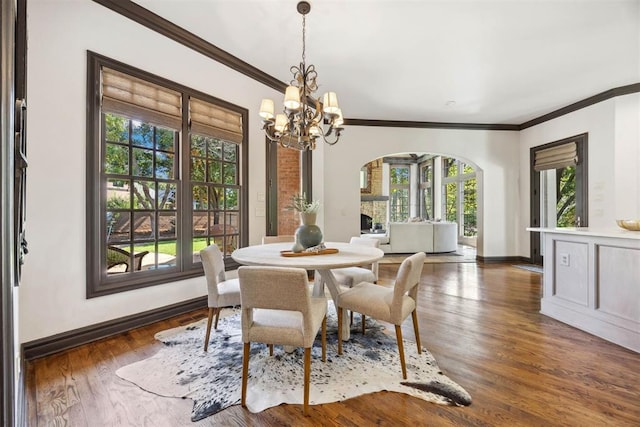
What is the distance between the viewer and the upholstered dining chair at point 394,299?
186cm

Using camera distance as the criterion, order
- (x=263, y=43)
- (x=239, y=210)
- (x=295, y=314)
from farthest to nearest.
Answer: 1. (x=239, y=210)
2. (x=263, y=43)
3. (x=295, y=314)

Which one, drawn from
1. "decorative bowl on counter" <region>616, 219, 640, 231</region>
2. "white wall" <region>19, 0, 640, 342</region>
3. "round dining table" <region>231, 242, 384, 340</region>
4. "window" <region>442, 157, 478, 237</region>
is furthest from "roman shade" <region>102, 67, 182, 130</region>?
"window" <region>442, 157, 478, 237</region>

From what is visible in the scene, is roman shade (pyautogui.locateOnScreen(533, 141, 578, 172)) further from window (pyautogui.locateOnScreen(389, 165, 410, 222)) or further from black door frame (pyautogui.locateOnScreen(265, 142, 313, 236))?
window (pyautogui.locateOnScreen(389, 165, 410, 222))

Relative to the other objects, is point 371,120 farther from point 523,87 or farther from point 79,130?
point 79,130

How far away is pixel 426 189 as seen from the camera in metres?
10.8

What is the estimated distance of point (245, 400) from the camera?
1.62 metres

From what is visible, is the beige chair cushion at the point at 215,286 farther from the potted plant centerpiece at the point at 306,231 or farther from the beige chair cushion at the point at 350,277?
the beige chair cushion at the point at 350,277

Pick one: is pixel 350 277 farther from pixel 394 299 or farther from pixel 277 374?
pixel 277 374

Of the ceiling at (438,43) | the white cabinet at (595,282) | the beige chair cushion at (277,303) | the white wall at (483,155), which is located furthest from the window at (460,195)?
the beige chair cushion at (277,303)

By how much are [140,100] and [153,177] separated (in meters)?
0.73

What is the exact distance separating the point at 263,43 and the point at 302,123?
1322mm

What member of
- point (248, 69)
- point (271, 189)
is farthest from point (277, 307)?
point (248, 69)

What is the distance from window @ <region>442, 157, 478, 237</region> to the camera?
8.75 m

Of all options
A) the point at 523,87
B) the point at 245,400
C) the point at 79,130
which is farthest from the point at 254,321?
the point at 523,87
